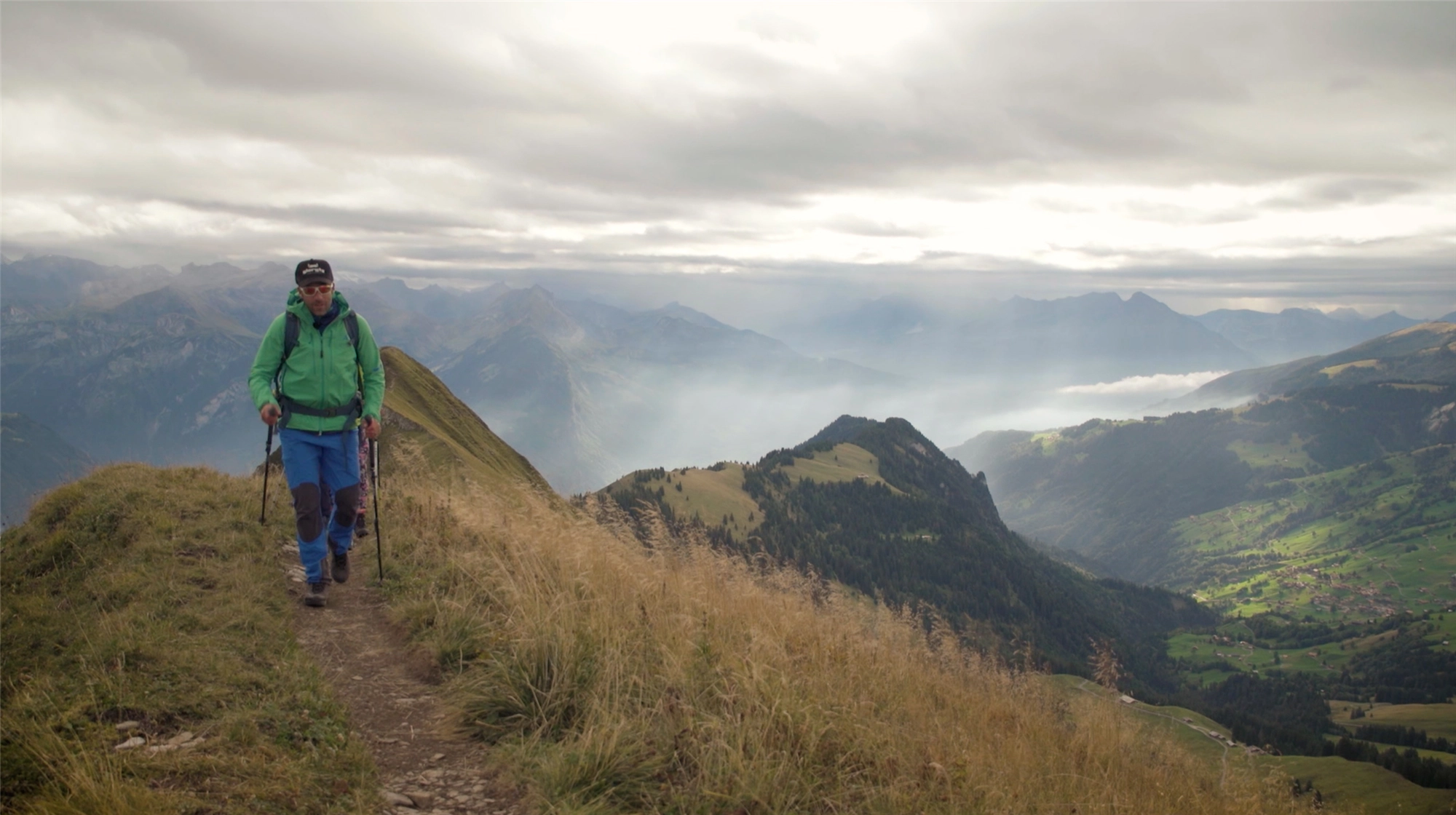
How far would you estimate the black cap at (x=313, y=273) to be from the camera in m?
8.23

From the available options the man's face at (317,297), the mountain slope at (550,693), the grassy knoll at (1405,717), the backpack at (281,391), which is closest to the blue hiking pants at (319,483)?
the backpack at (281,391)

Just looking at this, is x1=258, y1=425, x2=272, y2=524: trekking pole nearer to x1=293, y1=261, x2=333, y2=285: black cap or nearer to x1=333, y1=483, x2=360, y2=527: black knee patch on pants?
x1=333, y1=483, x2=360, y2=527: black knee patch on pants

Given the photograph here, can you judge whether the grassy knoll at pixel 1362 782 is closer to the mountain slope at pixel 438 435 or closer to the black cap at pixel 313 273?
the mountain slope at pixel 438 435

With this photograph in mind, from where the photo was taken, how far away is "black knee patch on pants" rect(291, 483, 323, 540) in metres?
8.32

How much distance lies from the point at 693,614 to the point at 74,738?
4.72 m

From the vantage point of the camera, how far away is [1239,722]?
110250 millimetres

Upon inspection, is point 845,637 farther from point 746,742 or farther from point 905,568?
point 905,568

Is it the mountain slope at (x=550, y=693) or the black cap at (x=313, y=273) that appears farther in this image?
the black cap at (x=313, y=273)

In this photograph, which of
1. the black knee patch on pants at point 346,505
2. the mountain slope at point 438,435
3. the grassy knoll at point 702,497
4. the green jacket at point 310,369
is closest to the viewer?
the green jacket at point 310,369

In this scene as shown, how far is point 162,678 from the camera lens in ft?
18.8

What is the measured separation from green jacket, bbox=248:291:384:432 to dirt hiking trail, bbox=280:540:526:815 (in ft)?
7.06

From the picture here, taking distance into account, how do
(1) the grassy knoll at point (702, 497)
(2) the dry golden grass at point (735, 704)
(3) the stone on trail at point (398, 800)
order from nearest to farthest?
(3) the stone on trail at point (398, 800), (2) the dry golden grass at point (735, 704), (1) the grassy knoll at point (702, 497)

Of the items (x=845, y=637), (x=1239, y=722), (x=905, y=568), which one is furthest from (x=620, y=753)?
(x=905, y=568)

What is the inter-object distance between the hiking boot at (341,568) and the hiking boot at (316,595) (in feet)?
1.28
